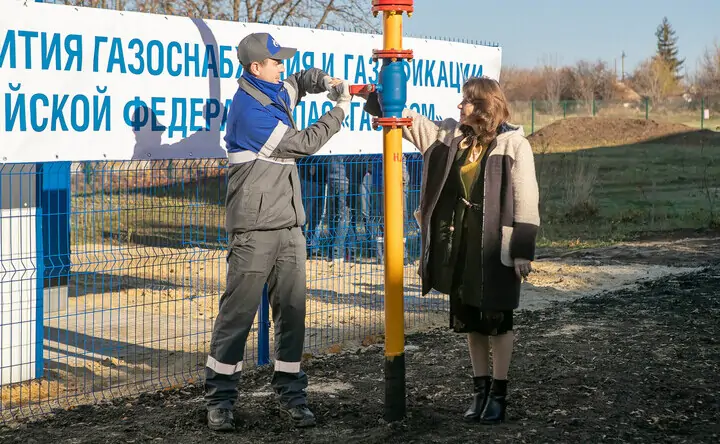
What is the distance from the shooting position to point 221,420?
17.9ft

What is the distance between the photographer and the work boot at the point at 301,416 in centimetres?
553

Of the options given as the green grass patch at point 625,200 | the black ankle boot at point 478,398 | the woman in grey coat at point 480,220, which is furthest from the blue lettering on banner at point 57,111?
the green grass patch at point 625,200

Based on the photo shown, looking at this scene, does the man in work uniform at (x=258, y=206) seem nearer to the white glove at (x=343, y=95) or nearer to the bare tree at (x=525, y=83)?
the white glove at (x=343, y=95)

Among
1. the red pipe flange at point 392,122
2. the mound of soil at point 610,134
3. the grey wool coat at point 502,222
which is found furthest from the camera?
the mound of soil at point 610,134

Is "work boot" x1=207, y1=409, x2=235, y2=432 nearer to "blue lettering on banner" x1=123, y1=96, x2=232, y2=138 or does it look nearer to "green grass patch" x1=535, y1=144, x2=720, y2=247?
"blue lettering on banner" x1=123, y1=96, x2=232, y2=138

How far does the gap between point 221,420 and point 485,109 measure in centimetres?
221

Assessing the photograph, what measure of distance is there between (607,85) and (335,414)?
77.4 meters

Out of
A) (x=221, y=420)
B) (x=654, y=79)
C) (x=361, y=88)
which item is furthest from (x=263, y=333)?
(x=654, y=79)

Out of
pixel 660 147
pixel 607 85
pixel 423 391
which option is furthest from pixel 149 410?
pixel 607 85

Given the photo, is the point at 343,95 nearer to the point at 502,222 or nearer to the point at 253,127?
the point at 253,127

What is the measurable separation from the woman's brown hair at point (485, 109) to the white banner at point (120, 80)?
89.3 inches

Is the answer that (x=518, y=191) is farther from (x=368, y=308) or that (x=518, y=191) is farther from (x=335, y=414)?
(x=368, y=308)

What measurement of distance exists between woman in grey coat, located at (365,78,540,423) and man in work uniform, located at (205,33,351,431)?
515 mm

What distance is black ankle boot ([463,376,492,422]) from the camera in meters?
5.58
